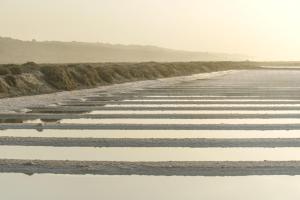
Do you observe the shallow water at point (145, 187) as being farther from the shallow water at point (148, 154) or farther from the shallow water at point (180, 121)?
the shallow water at point (180, 121)

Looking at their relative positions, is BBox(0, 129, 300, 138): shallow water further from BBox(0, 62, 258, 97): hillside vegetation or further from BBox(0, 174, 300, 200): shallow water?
BBox(0, 62, 258, 97): hillside vegetation

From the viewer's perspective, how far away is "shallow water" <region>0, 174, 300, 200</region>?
4488mm

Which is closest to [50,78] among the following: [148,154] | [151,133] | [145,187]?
[151,133]

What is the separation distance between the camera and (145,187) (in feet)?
15.4

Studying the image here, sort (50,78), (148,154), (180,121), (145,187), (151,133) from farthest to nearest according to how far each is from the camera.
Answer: (50,78), (180,121), (151,133), (148,154), (145,187)

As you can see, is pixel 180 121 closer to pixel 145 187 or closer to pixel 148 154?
pixel 148 154

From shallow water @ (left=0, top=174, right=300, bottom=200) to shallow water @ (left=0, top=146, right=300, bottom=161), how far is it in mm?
836

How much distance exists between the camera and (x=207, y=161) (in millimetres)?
→ 5539

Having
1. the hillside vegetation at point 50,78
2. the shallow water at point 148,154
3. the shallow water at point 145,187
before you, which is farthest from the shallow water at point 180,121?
the hillside vegetation at point 50,78

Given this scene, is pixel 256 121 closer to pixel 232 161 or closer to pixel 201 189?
pixel 232 161

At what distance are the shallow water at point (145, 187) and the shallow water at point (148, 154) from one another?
84 cm

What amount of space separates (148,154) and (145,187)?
4.54ft

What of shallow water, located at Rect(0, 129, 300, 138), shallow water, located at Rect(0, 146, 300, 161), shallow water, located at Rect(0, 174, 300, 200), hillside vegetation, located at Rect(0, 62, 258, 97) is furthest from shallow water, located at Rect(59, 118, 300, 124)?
hillside vegetation, located at Rect(0, 62, 258, 97)

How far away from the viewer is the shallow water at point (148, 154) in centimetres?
582
